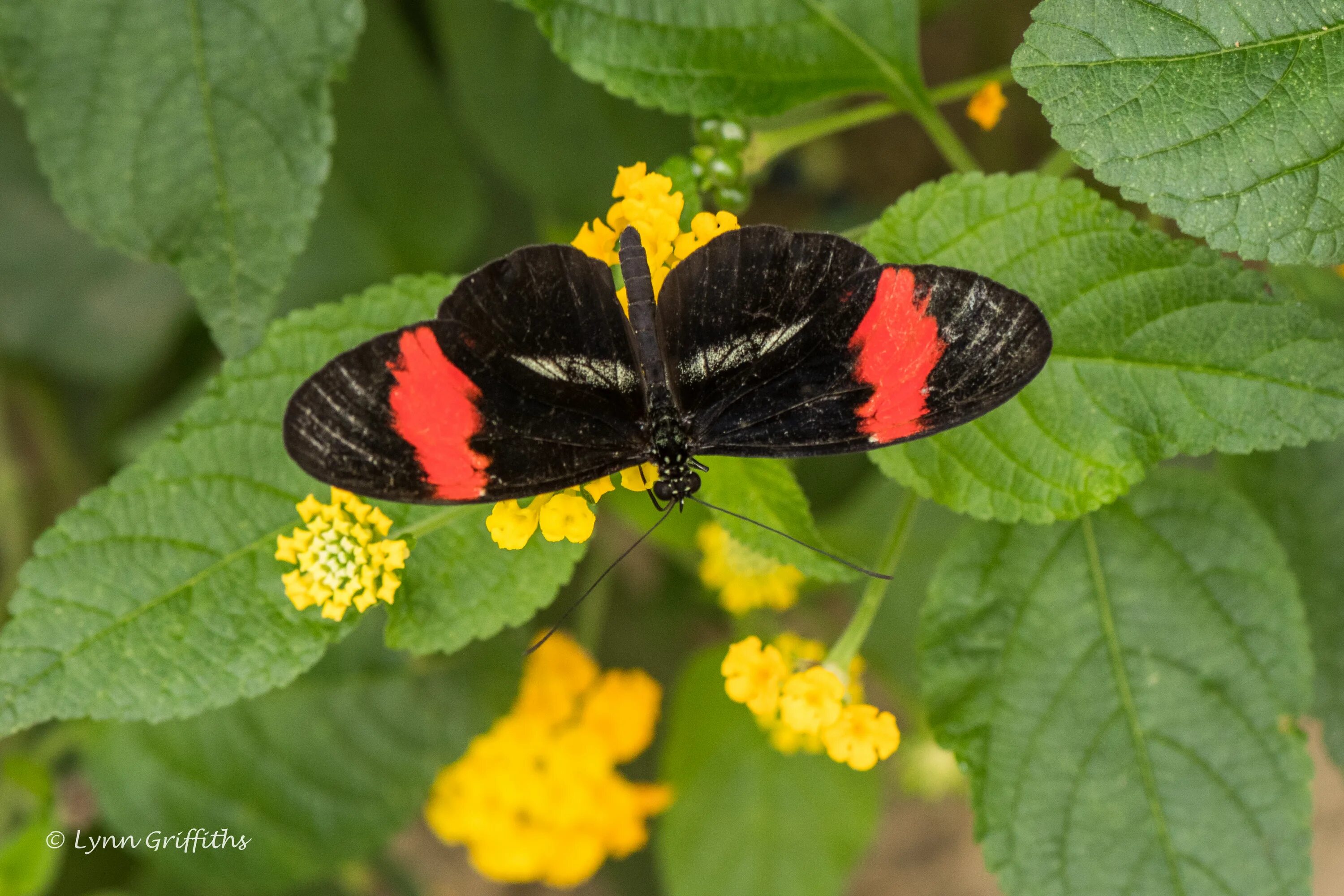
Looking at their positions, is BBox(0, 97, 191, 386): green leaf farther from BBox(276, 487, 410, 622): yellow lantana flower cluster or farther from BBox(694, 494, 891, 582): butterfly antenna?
BBox(694, 494, 891, 582): butterfly antenna

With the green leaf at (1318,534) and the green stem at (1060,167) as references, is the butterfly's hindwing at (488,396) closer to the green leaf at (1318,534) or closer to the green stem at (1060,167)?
the green stem at (1060,167)

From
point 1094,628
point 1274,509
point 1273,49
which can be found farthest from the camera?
point 1274,509

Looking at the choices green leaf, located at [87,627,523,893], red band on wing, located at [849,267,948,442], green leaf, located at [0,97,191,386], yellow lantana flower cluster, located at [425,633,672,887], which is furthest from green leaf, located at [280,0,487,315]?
red band on wing, located at [849,267,948,442]

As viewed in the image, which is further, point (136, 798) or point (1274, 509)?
point (136, 798)

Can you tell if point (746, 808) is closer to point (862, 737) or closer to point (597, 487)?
point (862, 737)

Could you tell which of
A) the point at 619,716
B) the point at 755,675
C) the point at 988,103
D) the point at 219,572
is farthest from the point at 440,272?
the point at 755,675

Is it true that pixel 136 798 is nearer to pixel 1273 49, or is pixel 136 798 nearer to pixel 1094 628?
pixel 1094 628

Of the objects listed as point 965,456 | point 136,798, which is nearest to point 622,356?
point 965,456
